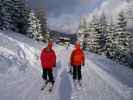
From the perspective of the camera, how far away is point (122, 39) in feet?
209

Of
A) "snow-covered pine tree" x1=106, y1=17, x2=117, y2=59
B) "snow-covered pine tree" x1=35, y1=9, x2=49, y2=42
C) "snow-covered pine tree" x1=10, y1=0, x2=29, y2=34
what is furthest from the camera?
"snow-covered pine tree" x1=35, y1=9, x2=49, y2=42

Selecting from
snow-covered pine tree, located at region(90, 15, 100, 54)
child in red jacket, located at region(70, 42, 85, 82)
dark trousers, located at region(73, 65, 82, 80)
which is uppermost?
child in red jacket, located at region(70, 42, 85, 82)

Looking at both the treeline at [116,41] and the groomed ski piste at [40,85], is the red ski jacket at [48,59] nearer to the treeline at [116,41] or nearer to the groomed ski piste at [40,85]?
the groomed ski piste at [40,85]

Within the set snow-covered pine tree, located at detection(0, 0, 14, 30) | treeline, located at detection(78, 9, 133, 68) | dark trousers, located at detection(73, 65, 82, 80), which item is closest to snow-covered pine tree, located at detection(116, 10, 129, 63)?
treeline, located at detection(78, 9, 133, 68)

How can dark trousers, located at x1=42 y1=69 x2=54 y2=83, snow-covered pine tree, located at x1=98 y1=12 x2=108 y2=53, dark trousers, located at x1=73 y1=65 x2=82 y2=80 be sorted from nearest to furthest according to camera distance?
dark trousers, located at x1=42 y1=69 x2=54 y2=83
dark trousers, located at x1=73 y1=65 x2=82 y2=80
snow-covered pine tree, located at x1=98 y1=12 x2=108 y2=53

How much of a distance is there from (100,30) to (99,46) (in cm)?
452

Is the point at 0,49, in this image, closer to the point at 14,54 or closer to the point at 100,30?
the point at 14,54

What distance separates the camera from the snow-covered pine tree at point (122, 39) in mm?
60338

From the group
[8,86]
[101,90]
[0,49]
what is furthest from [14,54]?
[101,90]

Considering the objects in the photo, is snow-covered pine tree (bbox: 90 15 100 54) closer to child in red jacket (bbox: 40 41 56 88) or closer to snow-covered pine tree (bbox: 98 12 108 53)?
snow-covered pine tree (bbox: 98 12 108 53)

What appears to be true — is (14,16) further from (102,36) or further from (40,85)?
(40,85)

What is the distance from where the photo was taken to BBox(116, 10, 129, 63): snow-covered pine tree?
60.3 m

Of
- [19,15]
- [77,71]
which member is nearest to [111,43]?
[19,15]

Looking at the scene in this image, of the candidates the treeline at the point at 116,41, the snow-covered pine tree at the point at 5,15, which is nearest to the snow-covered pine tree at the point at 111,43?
the treeline at the point at 116,41
